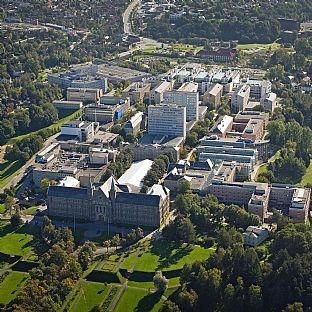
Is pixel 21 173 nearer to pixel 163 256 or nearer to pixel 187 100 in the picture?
pixel 163 256

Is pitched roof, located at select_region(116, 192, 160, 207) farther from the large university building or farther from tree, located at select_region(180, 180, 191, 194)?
tree, located at select_region(180, 180, 191, 194)

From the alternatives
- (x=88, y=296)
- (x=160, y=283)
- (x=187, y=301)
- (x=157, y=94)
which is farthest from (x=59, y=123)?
(x=187, y=301)

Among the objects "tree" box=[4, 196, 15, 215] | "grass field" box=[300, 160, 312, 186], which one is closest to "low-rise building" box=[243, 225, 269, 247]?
"grass field" box=[300, 160, 312, 186]

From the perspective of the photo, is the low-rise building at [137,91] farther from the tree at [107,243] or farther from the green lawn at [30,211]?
the tree at [107,243]

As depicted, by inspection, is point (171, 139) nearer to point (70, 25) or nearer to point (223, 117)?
point (223, 117)

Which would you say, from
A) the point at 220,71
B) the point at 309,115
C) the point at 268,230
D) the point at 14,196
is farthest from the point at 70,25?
the point at 268,230

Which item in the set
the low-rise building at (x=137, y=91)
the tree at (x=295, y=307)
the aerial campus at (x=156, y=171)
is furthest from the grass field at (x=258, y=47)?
the tree at (x=295, y=307)
